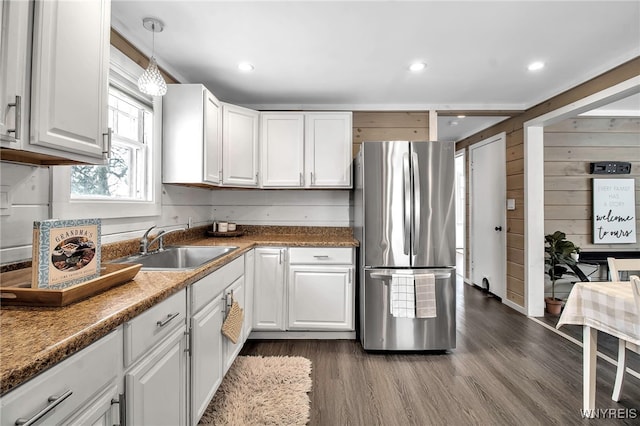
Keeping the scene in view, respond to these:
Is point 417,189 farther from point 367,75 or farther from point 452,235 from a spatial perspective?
point 367,75

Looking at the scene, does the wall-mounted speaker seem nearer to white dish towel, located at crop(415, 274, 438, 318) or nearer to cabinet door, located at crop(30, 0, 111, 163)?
white dish towel, located at crop(415, 274, 438, 318)

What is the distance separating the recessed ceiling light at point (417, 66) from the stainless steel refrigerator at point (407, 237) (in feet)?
2.06

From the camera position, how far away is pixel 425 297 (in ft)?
8.26

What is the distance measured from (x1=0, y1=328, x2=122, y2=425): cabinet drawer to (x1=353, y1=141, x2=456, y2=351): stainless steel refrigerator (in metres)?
1.95

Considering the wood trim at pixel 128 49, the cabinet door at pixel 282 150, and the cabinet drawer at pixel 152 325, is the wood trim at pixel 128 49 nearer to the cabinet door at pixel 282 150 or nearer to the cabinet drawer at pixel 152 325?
the cabinet door at pixel 282 150

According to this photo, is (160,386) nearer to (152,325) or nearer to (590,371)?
(152,325)

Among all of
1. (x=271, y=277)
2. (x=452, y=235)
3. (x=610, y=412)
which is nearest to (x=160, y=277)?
(x=271, y=277)

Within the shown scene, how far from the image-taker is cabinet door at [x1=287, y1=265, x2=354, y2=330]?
2.78 metres

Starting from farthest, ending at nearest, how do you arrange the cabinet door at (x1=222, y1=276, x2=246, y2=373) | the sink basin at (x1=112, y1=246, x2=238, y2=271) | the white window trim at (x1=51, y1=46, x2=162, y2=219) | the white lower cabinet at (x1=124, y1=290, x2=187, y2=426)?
the sink basin at (x1=112, y1=246, x2=238, y2=271)
the cabinet door at (x1=222, y1=276, x2=246, y2=373)
the white window trim at (x1=51, y1=46, x2=162, y2=219)
the white lower cabinet at (x1=124, y1=290, x2=187, y2=426)

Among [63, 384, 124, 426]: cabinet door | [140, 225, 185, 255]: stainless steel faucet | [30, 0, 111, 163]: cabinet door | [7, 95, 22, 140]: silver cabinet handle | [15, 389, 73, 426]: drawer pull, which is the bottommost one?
[63, 384, 124, 426]: cabinet door

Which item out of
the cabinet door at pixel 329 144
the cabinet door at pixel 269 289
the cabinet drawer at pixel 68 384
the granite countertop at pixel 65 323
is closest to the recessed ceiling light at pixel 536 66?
the cabinet door at pixel 329 144

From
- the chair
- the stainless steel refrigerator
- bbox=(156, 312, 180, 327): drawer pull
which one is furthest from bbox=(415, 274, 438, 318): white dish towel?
bbox=(156, 312, 180, 327): drawer pull

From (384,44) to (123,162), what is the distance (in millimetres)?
2016

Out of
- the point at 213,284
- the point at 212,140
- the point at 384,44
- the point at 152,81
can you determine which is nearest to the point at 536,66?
the point at 384,44
